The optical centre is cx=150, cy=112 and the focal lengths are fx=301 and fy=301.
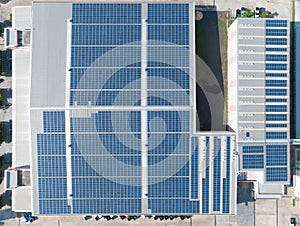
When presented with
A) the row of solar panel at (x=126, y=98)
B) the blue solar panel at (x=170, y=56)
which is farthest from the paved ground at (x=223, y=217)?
the row of solar panel at (x=126, y=98)

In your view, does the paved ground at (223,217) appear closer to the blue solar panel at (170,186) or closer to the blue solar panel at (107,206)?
the blue solar panel at (107,206)

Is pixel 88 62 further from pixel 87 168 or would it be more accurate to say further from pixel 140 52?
pixel 87 168

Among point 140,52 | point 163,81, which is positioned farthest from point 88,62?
point 163,81

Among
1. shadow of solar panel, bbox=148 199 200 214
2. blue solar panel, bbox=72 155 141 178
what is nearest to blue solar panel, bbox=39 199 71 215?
blue solar panel, bbox=72 155 141 178

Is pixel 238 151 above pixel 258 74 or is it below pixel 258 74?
below

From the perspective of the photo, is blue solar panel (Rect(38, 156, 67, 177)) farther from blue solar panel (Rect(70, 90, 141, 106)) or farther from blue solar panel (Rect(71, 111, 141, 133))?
blue solar panel (Rect(70, 90, 141, 106))

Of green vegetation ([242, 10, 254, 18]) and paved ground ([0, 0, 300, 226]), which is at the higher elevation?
green vegetation ([242, 10, 254, 18])
